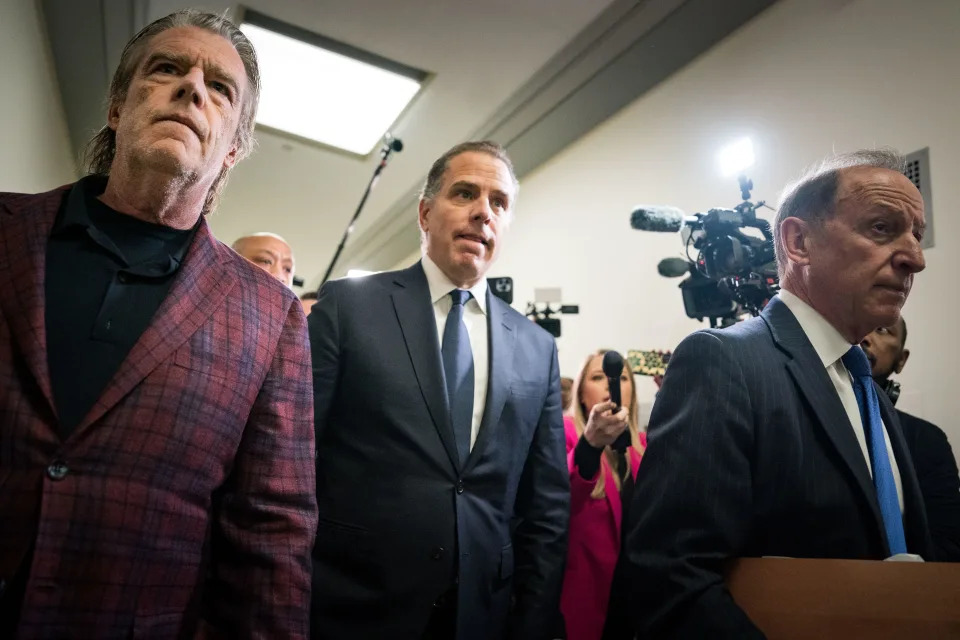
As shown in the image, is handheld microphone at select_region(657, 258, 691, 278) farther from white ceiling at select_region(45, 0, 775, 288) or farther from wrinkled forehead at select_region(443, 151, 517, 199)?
white ceiling at select_region(45, 0, 775, 288)

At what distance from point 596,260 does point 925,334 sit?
71.4 inches

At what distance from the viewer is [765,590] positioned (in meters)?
0.90

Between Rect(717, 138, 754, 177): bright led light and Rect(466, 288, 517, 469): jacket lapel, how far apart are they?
4.45 feet

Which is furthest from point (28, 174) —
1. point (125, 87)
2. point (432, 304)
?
point (432, 304)

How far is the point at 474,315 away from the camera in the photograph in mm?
1511

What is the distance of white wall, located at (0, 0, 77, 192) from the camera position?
2.23 metres

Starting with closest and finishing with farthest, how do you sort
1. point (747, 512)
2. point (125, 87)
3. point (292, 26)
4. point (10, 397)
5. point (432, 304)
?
point (10, 397), point (747, 512), point (125, 87), point (432, 304), point (292, 26)

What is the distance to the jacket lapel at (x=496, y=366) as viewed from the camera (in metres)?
1.29

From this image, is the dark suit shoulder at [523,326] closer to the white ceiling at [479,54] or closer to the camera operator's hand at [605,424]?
the camera operator's hand at [605,424]

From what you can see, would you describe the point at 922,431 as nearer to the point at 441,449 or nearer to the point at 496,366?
the point at 496,366

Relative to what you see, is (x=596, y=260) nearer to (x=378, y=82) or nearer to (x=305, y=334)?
(x=378, y=82)

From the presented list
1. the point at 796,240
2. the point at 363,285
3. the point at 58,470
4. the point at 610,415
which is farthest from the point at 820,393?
the point at 58,470

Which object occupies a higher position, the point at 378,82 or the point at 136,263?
the point at 378,82

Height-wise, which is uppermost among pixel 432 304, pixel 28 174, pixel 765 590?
pixel 28 174
